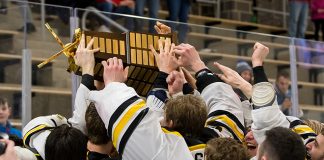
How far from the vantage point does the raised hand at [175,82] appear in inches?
164

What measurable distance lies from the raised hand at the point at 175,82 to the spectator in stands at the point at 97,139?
1.41ft

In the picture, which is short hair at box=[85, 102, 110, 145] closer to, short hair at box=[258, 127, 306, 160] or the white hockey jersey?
the white hockey jersey

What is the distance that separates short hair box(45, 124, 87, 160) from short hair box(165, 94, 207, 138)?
1.24 feet

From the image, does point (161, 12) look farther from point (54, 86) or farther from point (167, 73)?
point (167, 73)

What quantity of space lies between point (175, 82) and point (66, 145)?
729mm

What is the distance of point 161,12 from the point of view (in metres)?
9.98

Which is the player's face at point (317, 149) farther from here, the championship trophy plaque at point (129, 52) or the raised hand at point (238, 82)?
the championship trophy plaque at point (129, 52)

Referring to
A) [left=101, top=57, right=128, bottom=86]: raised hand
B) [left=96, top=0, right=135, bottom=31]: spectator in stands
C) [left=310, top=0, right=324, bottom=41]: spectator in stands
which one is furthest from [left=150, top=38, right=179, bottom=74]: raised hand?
[left=310, top=0, right=324, bottom=41]: spectator in stands

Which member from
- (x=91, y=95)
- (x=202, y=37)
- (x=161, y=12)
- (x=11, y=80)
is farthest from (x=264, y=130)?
(x=161, y=12)

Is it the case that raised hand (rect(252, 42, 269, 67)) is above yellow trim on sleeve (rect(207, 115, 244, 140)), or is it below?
above

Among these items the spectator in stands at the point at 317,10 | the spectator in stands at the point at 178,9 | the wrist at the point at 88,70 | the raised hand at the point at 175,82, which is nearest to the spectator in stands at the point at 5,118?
the raised hand at the point at 175,82

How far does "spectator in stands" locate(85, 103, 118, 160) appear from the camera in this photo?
3906 mm

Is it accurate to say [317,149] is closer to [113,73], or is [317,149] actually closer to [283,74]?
[113,73]

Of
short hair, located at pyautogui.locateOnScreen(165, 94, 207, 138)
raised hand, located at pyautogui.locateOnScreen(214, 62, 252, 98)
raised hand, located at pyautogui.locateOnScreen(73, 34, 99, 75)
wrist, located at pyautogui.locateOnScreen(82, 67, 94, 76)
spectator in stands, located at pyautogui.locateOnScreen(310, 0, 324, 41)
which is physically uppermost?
spectator in stands, located at pyautogui.locateOnScreen(310, 0, 324, 41)
